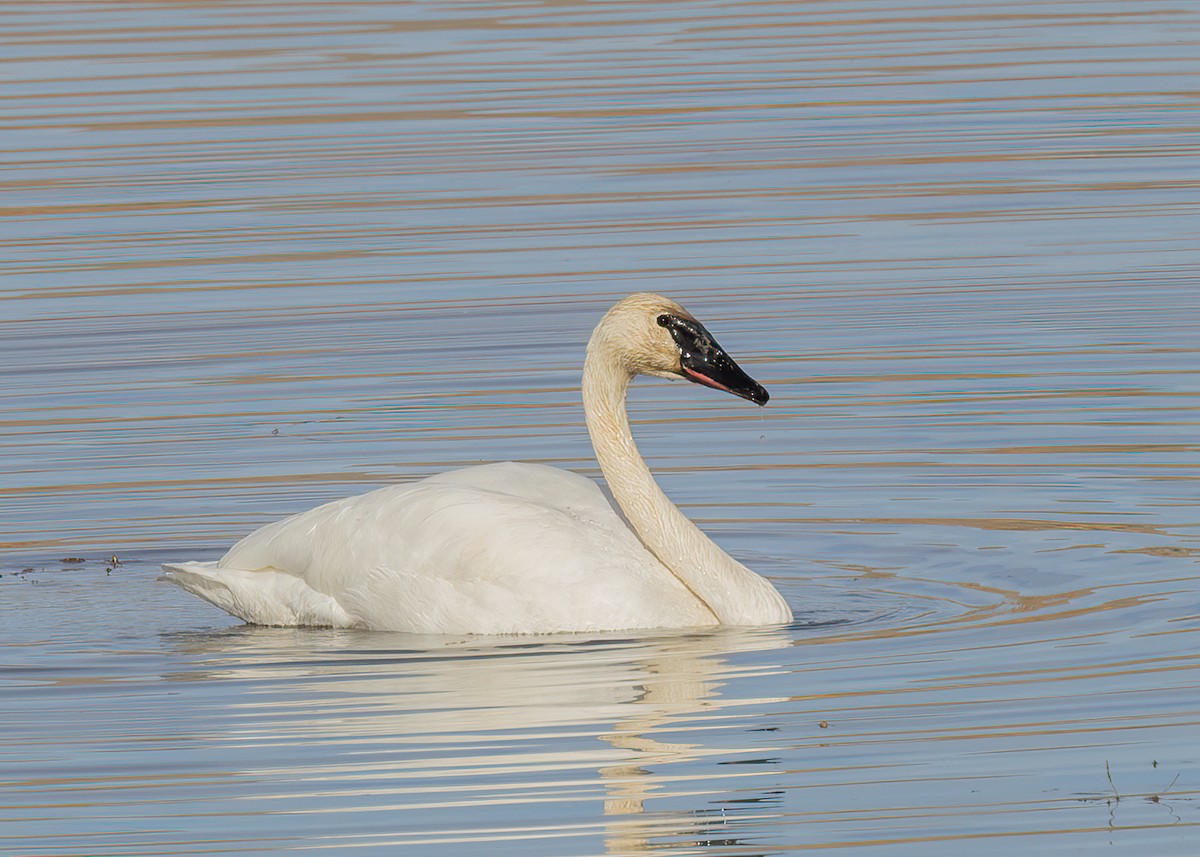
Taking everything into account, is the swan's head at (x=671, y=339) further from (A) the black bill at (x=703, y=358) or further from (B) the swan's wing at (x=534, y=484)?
(B) the swan's wing at (x=534, y=484)

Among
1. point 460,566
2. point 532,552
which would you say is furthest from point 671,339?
point 460,566

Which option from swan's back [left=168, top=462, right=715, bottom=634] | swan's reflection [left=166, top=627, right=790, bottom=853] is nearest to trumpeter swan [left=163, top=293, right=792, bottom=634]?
swan's back [left=168, top=462, right=715, bottom=634]

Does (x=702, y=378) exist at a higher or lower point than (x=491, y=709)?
higher

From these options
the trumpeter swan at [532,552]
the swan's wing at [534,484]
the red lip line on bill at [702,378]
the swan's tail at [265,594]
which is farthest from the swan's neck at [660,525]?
the swan's tail at [265,594]

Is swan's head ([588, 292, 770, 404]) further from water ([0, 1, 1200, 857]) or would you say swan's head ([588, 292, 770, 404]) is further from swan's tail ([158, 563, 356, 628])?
swan's tail ([158, 563, 356, 628])

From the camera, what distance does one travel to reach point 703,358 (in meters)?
10.9

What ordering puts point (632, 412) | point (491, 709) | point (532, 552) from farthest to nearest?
point (632, 412) < point (532, 552) < point (491, 709)

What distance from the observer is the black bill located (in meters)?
10.9

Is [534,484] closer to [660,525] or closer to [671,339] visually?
[660,525]

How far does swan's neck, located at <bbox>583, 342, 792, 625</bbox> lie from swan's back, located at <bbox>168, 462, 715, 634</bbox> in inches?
3.0

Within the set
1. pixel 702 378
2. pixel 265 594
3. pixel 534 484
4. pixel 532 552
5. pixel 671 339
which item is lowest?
pixel 265 594

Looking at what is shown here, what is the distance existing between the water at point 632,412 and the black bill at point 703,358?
88 cm

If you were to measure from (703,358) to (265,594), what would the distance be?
190cm

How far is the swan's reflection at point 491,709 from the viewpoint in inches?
322
